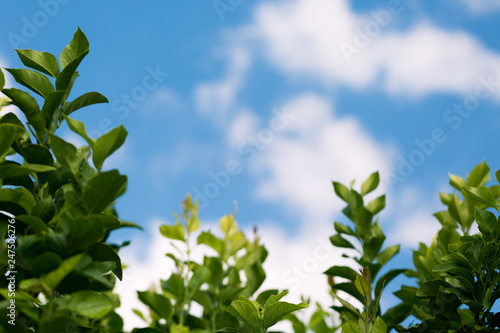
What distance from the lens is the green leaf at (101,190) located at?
1.53 m

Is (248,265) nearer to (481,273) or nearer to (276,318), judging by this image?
(276,318)

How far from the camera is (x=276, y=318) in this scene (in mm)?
1758

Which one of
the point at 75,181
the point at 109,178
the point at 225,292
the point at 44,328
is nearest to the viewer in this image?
the point at 44,328

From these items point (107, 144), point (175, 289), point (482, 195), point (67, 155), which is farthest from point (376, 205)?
point (67, 155)

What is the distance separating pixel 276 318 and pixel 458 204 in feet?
3.93

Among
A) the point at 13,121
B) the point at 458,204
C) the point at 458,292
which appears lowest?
the point at 458,292

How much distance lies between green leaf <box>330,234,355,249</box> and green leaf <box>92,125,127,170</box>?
116 centimetres

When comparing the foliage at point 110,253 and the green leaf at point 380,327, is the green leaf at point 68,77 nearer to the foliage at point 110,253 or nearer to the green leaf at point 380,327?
the foliage at point 110,253

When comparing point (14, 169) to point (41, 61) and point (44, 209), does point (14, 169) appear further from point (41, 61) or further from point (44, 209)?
point (41, 61)

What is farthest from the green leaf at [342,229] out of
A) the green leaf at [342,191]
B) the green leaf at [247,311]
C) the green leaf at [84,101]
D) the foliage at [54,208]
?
the green leaf at [84,101]

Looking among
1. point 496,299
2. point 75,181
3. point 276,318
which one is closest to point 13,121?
point 75,181

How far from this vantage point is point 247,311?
1.76 m

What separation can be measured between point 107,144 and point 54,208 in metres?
0.28

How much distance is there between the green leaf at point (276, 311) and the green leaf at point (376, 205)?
32.9 inches
